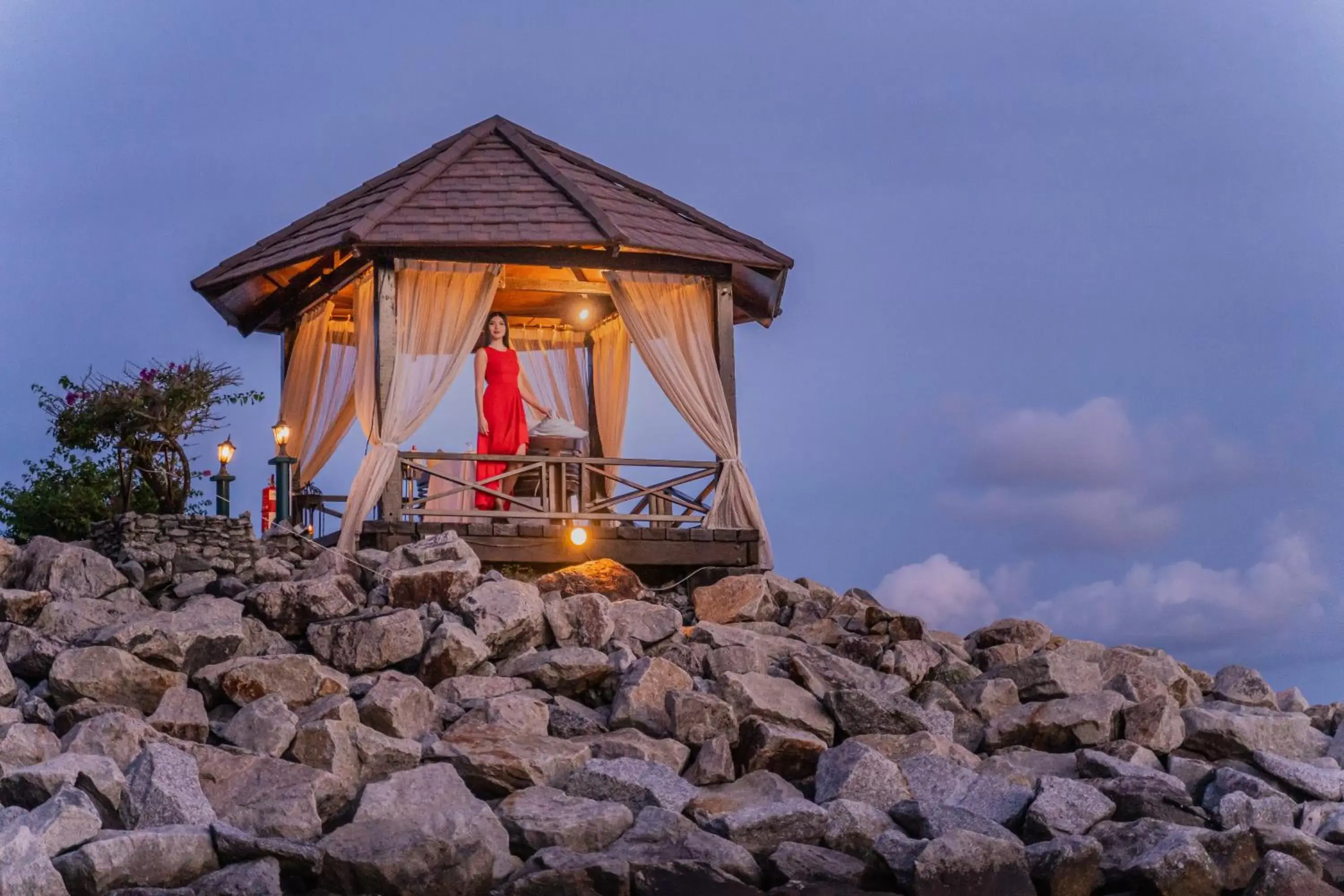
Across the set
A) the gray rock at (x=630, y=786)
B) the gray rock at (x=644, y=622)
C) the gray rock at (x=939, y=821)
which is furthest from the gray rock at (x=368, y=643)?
the gray rock at (x=939, y=821)

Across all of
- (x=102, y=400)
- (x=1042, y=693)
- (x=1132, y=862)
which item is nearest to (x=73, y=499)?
(x=102, y=400)

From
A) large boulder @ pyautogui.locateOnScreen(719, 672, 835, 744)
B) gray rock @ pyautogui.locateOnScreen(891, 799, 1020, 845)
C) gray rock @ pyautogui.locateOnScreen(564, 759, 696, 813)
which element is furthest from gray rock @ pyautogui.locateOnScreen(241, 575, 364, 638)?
gray rock @ pyautogui.locateOnScreen(891, 799, 1020, 845)

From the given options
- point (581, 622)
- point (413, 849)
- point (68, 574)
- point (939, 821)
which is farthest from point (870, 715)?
point (68, 574)

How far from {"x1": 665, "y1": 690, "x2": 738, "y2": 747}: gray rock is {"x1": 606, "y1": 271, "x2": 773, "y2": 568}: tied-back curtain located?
468 cm

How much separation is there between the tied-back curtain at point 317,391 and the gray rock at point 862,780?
8.08 m

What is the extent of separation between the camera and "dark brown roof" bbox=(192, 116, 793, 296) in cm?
1459

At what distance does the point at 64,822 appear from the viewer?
802 cm

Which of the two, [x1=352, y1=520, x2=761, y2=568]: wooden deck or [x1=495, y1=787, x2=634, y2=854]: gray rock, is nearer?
[x1=495, y1=787, x2=634, y2=854]: gray rock

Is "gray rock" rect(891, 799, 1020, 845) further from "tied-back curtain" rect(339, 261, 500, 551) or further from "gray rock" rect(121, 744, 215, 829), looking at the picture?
"tied-back curtain" rect(339, 261, 500, 551)

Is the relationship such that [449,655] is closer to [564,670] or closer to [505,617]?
[505,617]

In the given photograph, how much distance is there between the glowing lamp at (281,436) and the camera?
1560 centimetres

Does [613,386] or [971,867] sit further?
[613,386]

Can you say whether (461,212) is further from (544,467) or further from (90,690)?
(90,690)

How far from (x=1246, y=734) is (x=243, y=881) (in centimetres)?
755
